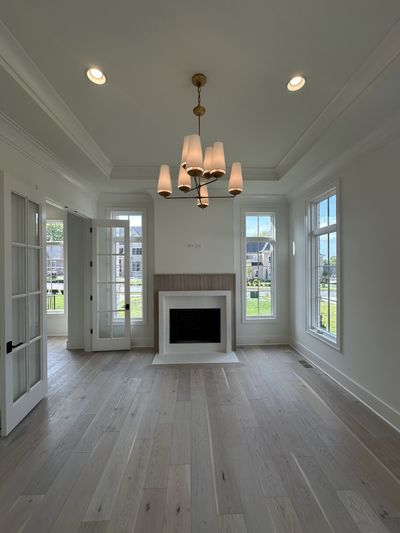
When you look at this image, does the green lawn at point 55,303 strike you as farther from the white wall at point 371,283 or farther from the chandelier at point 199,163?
the white wall at point 371,283

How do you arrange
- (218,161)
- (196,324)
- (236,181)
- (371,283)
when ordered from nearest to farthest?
(218,161)
(236,181)
(371,283)
(196,324)

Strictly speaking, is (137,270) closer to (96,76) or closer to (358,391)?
(96,76)

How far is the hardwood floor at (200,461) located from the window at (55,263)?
329 centimetres

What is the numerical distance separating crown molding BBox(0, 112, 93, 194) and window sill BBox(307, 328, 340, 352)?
4331 mm

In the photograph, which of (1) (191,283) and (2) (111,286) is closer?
(1) (191,283)

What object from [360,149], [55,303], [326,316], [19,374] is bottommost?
[19,374]

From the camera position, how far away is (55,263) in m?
6.25

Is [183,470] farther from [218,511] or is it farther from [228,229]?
[228,229]

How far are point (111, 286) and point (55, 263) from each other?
7.59 feet

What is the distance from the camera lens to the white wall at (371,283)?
8.41 feet

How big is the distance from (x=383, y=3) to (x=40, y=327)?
396 cm

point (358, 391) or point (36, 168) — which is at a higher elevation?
point (36, 168)

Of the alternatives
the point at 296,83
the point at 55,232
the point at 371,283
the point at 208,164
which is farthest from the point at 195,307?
the point at 55,232

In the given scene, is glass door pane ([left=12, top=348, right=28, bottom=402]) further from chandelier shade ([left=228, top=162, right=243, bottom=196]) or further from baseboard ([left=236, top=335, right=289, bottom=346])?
baseboard ([left=236, top=335, right=289, bottom=346])
